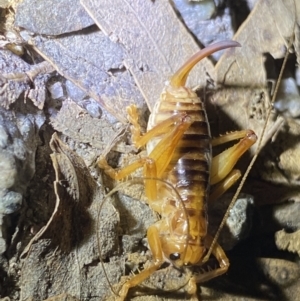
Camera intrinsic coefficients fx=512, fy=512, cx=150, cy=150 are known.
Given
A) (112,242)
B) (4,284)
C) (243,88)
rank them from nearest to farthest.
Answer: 1. (4,284)
2. (112,242)
3. (243,88)

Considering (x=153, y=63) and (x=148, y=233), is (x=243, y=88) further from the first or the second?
(x=148, y=233)

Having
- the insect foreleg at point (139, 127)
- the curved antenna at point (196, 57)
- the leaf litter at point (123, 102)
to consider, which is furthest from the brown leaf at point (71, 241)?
the curved antenna at point (196, 57)

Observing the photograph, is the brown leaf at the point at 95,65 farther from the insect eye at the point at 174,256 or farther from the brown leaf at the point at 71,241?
the insect eye at the point at 174,256

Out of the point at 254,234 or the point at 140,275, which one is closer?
the point at 140,275

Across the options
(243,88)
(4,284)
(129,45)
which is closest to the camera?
(4,284)

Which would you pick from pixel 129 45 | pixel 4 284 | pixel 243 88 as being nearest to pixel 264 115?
pixel 243 88

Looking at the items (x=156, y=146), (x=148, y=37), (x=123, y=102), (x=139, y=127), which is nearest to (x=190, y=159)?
(x=156, y=146)

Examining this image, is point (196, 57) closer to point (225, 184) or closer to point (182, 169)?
point (182, 169)
